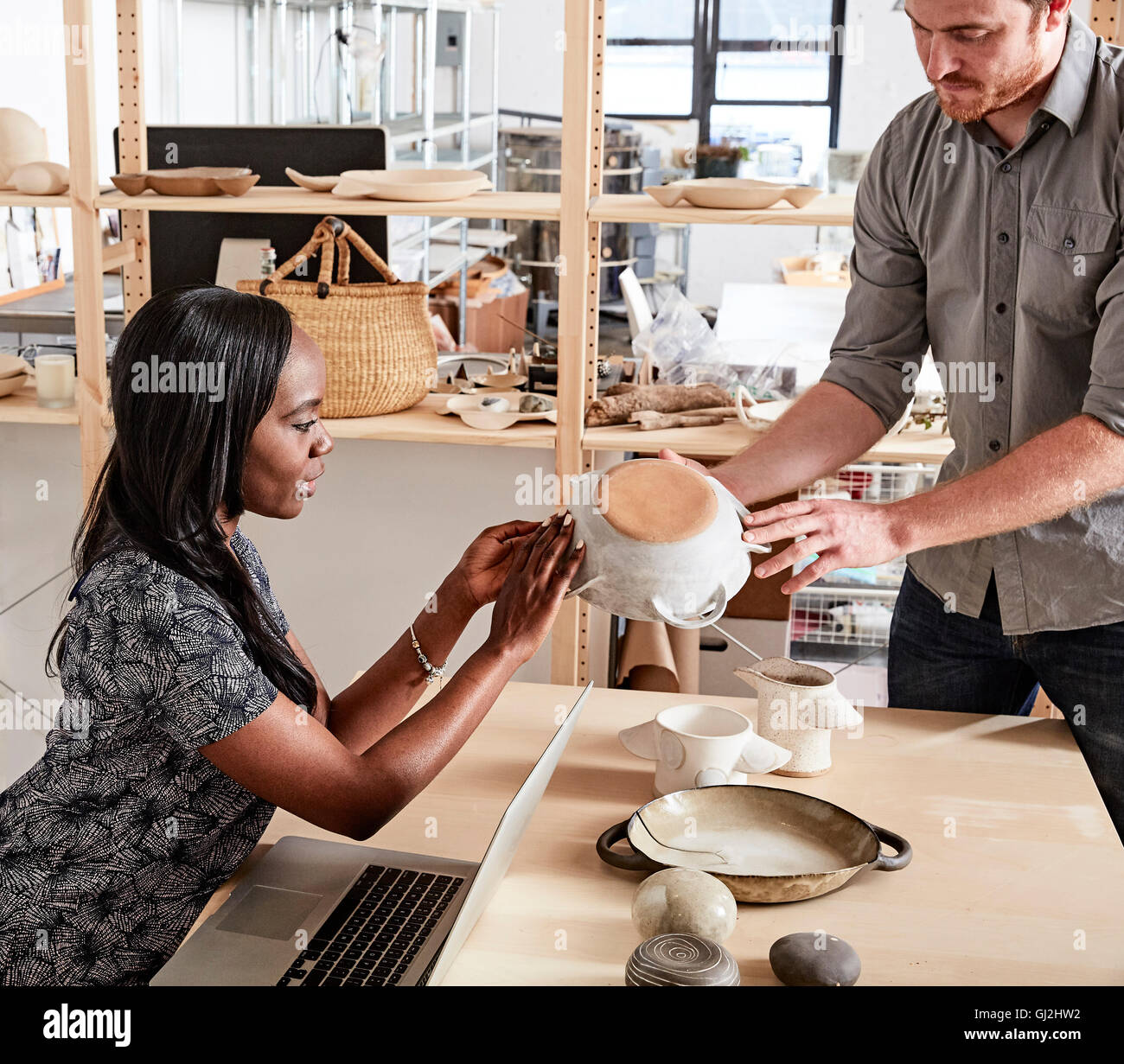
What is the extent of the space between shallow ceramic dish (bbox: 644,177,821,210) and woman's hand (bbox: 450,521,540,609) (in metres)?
0.92

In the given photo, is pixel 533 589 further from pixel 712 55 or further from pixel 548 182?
pixel 712 55

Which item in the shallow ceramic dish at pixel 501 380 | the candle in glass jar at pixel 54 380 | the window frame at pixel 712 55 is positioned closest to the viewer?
the candle in glass jar at pixel 54 380

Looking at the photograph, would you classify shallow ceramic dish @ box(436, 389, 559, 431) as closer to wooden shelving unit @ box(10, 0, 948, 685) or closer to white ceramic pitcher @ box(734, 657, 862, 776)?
wooden shelving unit @ box(10, 0, 948, 685)

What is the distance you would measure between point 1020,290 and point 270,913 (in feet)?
3.89

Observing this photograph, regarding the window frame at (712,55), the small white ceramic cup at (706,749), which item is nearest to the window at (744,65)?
the window frame at (712,55)

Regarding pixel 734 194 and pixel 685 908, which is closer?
pixel 685 908

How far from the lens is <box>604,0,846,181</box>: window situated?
316 inches

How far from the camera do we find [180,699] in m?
1.26

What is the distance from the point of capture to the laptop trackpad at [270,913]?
116 cm

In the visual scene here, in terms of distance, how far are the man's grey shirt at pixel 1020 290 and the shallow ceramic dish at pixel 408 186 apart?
0.83m

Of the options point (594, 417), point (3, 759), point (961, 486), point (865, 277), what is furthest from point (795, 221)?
point (3, 759)

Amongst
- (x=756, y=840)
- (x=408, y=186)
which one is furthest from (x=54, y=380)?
(x=756, y=840)

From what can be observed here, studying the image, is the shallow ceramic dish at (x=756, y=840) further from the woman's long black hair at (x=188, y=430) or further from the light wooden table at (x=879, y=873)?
the woman's long black hair at (x=188, y=430)

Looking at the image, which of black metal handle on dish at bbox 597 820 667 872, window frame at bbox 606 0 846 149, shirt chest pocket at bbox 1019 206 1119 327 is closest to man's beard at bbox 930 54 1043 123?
shirt chest pocket at bbox 1019 206 1119 327
